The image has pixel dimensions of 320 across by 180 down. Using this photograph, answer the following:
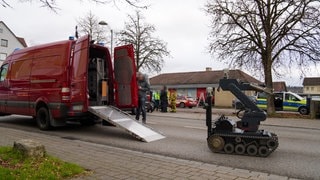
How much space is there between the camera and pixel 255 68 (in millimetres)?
24359

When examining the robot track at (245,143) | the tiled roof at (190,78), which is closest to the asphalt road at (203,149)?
the robot track at (245,143)

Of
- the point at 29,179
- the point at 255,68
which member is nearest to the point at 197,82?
the point at 255,68

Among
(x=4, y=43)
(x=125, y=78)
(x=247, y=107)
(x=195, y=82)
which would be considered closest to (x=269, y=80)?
(x=125, y=78)

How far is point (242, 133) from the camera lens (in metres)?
7.73

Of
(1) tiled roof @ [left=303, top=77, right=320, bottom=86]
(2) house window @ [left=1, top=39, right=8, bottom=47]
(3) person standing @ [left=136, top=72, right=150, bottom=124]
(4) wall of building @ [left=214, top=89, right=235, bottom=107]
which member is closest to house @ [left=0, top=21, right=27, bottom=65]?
(2) house window @ [left=1, top=39, right=8, bottom=47]

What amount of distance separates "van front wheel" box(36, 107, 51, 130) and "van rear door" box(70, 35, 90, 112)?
4.13ft

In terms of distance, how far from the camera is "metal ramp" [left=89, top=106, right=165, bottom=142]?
31.4 feet

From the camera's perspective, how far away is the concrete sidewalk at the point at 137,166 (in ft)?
18.8

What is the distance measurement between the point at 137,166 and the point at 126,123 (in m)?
3.88

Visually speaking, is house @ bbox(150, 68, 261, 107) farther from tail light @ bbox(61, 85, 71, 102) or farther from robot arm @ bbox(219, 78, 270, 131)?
robot arm @ bbox(219, 78, 270, 131)

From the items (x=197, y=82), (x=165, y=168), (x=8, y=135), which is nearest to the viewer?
(x=165, y=168)

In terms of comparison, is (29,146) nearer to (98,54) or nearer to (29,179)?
(29,179)

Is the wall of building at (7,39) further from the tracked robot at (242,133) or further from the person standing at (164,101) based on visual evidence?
the tracked robot at (242,133)

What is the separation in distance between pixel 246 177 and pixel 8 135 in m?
6.82
